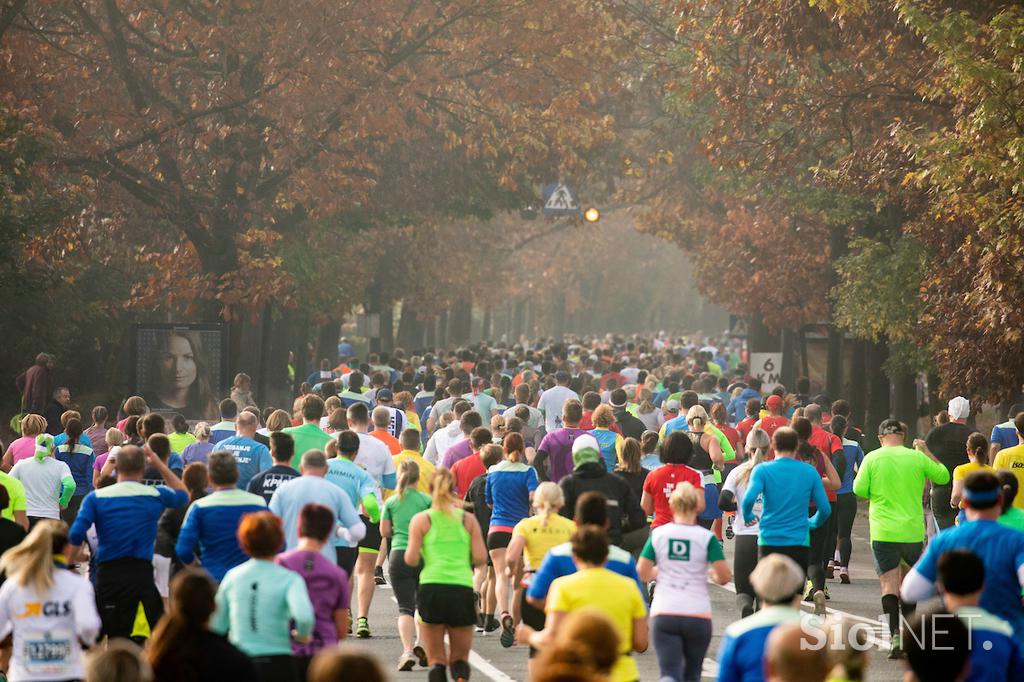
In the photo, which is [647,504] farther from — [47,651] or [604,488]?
[47,651]

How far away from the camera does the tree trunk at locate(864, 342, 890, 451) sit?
33.2m

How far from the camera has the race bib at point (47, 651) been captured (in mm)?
8898

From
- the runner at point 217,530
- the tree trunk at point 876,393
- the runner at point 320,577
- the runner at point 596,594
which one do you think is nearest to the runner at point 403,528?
the runner at point 217,530

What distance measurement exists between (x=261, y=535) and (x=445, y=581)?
128 inches

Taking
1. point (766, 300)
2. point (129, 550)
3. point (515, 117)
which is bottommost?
point (129, 550)

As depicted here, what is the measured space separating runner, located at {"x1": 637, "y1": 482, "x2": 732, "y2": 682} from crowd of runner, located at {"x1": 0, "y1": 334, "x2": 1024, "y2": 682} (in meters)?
0.01

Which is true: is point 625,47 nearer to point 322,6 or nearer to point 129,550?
point 322,6

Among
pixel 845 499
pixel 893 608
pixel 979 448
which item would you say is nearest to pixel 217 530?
pixel 893 608

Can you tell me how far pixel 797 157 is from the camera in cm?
2761

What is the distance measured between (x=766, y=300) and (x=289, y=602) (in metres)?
35.0

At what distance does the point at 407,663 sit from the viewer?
1345 centimetres

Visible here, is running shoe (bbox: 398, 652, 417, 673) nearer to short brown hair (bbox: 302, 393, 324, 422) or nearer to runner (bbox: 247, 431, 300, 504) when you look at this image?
runner (bbox: 247, 431, 300, 504)

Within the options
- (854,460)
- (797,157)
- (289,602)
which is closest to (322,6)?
(797,157)

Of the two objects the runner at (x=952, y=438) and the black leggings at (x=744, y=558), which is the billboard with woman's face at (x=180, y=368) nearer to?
the runner at (x=952, y=438)
